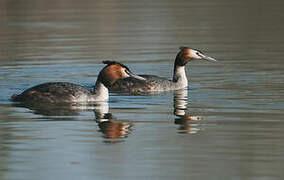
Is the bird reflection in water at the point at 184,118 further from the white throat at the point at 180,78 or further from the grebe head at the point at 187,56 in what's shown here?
the grebe head at the point at 187,56

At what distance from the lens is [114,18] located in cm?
3073

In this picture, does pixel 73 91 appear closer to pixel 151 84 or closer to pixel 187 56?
pixel 151 84

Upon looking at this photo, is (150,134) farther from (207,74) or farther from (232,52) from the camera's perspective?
(232,52)

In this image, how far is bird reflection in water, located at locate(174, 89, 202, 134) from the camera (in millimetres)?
12803

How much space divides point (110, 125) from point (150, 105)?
2.19 meters

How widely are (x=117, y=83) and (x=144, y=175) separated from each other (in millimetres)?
7665

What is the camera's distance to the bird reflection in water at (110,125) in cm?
1245

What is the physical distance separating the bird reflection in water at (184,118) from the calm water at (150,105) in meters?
0.02

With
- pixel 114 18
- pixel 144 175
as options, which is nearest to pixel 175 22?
pixel 114 18

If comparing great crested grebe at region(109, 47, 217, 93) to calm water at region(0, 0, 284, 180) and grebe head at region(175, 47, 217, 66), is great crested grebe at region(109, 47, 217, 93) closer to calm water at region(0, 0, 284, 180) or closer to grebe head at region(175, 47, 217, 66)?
calm water at region(0, 0, 284, 180)

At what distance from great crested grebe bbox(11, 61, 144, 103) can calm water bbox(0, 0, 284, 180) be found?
0.95 ft

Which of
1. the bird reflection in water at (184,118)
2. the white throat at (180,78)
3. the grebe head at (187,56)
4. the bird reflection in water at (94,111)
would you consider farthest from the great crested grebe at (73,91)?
the grebe head at (187,56)

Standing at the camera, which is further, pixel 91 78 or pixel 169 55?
pixel 169 55

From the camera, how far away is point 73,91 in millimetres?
15484
